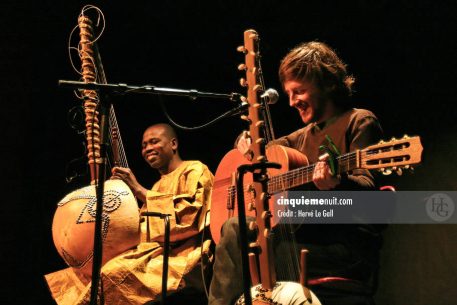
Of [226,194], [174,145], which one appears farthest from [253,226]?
[174,145]

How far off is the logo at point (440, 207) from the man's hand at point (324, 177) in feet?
4.29

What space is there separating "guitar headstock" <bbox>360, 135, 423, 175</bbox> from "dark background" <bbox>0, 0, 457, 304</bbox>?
1333 mm

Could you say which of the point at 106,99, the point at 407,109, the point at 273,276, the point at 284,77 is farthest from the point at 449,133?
the point at 106,99

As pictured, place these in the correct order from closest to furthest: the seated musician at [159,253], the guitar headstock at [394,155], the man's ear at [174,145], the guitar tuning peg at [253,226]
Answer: the guitar headstock at [394,155], the guitar tuning peg at [253,226], the seated musician at [159,253], the man's ear at [174,145]

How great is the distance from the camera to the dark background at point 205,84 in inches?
124

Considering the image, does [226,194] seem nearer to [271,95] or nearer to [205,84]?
[271,95]

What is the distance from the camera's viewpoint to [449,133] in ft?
10.2

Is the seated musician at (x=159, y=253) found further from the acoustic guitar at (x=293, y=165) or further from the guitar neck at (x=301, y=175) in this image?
the guitar neck at (x=301, y=175)

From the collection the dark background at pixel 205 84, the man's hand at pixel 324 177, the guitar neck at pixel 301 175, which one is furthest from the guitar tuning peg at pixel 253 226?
the dark background at pixel 205 84

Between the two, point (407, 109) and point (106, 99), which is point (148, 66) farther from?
point (106, 99)

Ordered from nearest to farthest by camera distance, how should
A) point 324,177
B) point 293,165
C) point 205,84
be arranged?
point 324,177 < point 293,165 < point 205,84

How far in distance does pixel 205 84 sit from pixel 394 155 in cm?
255

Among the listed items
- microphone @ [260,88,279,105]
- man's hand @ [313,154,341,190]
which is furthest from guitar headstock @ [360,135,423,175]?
microphone @ [260,88,279,105]

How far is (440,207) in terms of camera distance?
3072 mm
